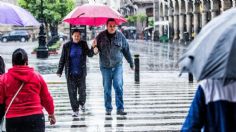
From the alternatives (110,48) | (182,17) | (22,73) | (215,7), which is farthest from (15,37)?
(22,73)

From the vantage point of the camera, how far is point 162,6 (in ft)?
274

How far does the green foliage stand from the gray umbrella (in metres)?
53.3

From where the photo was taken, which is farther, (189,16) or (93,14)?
(189,16)

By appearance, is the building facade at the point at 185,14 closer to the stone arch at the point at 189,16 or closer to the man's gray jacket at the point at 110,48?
the stone arch at the point at 189,16

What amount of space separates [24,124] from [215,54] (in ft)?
9.20

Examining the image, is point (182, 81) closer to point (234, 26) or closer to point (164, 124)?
point (164, 124)

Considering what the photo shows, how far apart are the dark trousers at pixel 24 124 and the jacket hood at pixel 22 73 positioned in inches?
16.2

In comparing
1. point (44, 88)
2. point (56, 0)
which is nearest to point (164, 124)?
point (44, 88)

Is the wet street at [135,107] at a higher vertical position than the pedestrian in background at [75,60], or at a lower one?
Answer: lower

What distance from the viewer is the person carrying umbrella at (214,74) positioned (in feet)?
13.8

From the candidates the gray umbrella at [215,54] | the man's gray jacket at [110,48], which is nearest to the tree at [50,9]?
the man's gray jacket at [110,48]

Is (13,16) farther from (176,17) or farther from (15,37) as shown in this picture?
(15,37)

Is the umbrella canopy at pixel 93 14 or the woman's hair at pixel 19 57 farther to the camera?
the umbrella canopy at pixel 93 14

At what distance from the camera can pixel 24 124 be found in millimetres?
6371
